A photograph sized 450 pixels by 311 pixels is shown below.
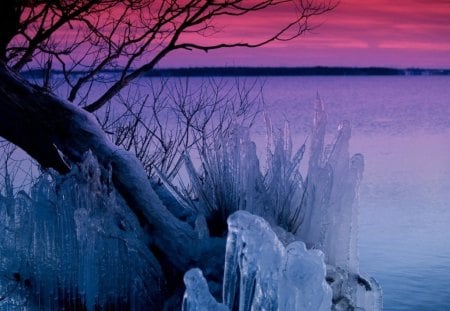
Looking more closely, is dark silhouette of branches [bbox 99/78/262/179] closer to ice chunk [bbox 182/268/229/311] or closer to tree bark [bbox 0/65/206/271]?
tree bark [bbox 0/65/206/271]

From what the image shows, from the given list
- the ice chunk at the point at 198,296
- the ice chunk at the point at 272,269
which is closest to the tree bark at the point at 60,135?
the ice chunk at the point at 272,269

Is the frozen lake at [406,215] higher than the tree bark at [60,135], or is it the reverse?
the tree bark at [60,135]

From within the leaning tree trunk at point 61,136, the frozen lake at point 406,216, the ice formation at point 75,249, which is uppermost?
the leaning tree trunk at point 61,136

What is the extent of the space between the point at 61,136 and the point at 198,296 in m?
2.39

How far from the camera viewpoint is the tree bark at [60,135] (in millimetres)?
5121

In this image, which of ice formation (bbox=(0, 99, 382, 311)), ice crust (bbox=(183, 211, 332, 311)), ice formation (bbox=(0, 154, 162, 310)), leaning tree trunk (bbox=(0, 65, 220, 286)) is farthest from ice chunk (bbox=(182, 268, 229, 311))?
leaning tree trunk (bbox=(0, 65, 220, 286))

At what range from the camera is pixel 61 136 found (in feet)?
17.4

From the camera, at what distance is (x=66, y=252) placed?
15.8 ft

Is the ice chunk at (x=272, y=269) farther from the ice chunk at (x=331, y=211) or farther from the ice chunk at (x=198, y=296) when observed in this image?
the ice chunk at (x=331, y=211)

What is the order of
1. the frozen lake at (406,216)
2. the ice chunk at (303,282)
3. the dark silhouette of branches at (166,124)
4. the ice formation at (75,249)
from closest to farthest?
the ice chunk at (303,282)
the ice formation at (75,249)
the dark silhouette of branches at (166,124)
the frozen lake at (406,216)

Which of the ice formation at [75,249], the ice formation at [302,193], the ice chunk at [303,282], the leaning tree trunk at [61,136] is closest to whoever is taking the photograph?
the ice chunk at [303,282]

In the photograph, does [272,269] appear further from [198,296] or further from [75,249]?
[75,249]

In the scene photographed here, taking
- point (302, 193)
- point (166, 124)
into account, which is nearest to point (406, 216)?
point (166, 124)

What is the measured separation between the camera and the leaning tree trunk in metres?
5.11
